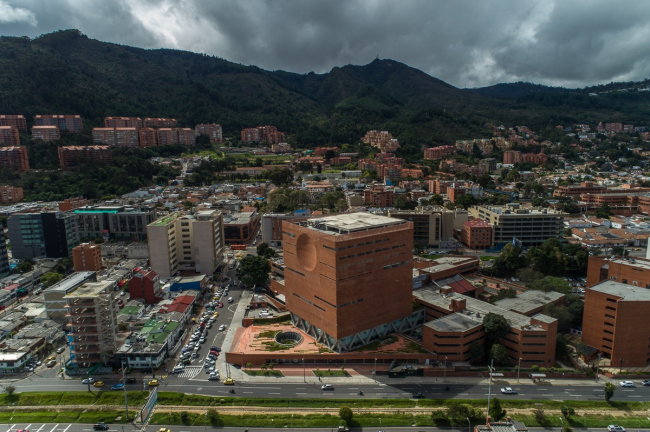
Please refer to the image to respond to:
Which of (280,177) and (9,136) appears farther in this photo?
(280,177)

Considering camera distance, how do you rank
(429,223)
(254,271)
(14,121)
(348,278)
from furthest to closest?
(14,121) → (429,223) → (254,271) → (348,278)

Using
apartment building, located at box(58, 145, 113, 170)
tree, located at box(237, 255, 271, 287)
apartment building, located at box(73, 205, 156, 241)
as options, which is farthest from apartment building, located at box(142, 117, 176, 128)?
tree, located at box(237, 255, 271, 287)

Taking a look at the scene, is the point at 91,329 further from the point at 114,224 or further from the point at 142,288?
the point at 114,224

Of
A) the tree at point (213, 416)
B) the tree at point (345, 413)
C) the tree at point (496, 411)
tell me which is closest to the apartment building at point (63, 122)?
the tree at point (213, 416)

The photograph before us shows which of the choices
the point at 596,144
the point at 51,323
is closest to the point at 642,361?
the point at 51,323

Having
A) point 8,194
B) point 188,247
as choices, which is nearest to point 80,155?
point 8,194

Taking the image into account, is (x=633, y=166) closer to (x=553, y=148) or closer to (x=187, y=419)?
(x=553, y=148)
